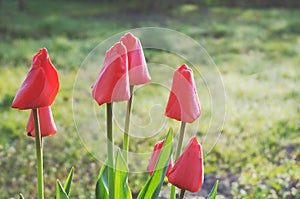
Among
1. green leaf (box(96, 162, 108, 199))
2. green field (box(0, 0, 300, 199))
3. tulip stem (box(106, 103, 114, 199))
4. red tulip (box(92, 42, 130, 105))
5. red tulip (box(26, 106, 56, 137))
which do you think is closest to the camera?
red tulip (box(92, 42, 130, 105))

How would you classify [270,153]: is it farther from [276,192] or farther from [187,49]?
[187,49]

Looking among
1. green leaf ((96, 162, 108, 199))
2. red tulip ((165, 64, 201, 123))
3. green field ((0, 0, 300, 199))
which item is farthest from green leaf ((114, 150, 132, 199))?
green field ((0, 0, 300, 199))

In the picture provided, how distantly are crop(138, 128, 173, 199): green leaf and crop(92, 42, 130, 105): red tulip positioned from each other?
0.37m

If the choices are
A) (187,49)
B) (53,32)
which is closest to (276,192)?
(187,49)

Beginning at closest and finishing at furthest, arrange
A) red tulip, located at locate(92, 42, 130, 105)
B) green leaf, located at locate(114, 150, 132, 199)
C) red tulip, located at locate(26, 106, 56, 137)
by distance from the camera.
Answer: red tulip, located at locate(92, 42, 130, 105) → green leaf, located at locate(114, 150, 132, 199) → red tulip, located at locate(26, 106, 56, 137)

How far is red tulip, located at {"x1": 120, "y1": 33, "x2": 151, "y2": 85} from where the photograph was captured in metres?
1.82

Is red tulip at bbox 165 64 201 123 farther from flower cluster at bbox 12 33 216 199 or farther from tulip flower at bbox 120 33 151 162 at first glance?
tulip flower at bbox 120 33 151 162

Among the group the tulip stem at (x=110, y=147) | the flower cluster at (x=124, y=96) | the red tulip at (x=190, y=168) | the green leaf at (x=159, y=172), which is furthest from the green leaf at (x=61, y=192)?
the red tulip at (x=190, y=168)

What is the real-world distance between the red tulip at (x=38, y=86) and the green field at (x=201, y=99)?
68 cm

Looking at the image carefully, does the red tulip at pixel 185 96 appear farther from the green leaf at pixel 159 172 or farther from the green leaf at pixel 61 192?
the green leaf at pixel 61 192

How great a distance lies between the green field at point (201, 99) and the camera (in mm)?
4465

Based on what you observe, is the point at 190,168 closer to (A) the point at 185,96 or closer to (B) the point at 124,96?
(A) the point at 185,96

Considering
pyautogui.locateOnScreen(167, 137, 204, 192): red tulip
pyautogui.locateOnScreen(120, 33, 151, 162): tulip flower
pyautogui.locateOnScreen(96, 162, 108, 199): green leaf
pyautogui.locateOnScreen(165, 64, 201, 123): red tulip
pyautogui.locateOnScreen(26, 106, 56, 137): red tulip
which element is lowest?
pyautogui.locateOnScreen(96, 162, 108, 199): green leaf

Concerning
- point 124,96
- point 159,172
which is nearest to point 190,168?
point 159,172
